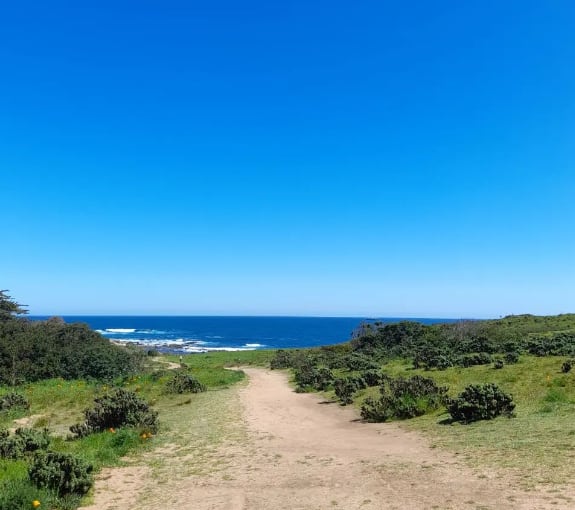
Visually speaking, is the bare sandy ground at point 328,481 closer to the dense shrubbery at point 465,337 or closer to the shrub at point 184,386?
the shrub at point 184,386

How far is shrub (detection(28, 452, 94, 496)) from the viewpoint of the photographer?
28.2ft

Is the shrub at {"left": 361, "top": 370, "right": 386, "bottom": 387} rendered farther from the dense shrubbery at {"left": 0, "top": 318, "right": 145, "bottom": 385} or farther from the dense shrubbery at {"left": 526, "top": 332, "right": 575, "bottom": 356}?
the dense shrubbery at {"left": 0, "top": 318, "right": 145, "bottom": 385}

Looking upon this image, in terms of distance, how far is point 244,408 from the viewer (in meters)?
19.7

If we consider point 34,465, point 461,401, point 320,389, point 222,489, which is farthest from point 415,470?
point 320,389

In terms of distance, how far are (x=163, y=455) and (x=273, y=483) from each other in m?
4.00

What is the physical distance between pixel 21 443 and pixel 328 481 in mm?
7703

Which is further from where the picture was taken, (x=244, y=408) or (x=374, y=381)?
(x=374, y=381)

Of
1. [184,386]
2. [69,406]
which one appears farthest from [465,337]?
[69,406]

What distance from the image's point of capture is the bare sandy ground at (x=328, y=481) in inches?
302

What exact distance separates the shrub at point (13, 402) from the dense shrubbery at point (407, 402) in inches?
599

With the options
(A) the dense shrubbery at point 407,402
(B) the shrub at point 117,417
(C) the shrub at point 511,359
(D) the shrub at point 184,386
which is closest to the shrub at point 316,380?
(D) the shrub at point 184,386

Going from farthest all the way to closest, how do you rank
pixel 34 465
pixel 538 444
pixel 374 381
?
pixel 374 381, pixel 538 444, pixel 34 465

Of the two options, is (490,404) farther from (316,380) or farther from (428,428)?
(316,380)

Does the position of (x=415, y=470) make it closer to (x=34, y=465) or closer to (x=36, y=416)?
(x=34, y=465)
